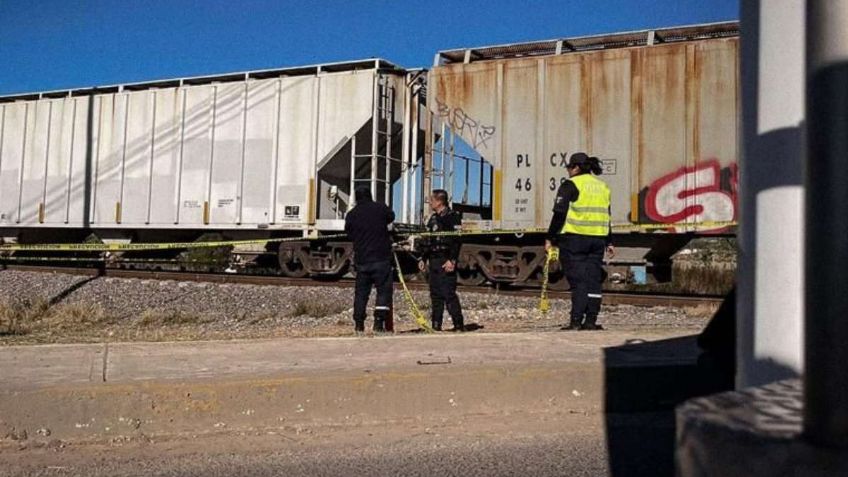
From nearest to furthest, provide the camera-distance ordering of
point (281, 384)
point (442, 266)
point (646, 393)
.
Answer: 1. point (281, 384)
2. point (646, 393)
3. point (442, 266)

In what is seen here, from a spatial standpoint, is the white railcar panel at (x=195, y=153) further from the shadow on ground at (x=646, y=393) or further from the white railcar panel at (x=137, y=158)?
the shadow on ground at (x=646, y=393)

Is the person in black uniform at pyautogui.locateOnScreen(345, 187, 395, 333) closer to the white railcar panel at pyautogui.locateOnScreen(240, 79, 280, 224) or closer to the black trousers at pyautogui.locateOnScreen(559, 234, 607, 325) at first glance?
the black trousers at pyautogui.locateOnScreen(559, 234, 607, 325)

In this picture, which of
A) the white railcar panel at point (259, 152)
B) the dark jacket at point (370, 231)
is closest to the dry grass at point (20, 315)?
the dark jacket at point (370, 231)

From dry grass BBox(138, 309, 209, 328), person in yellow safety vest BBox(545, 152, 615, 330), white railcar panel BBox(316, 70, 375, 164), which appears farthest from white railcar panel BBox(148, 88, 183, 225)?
person in yellow safety vest BBox(545, 152, 615, 330)

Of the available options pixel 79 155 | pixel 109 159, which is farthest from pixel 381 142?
pixel 79 155

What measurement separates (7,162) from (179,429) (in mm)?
18027

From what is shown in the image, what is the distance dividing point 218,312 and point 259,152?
510cm

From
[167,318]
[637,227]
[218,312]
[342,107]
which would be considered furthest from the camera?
[342,107]

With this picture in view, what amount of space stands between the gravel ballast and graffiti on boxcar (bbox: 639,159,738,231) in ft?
5.63

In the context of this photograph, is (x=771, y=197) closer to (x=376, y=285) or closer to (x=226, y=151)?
(x=376, y=285)

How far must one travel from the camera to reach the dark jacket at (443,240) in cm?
849

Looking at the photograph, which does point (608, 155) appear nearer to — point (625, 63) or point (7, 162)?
point (625, 63)

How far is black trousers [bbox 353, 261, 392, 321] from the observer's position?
8125 millimetres

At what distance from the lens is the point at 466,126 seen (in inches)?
548
